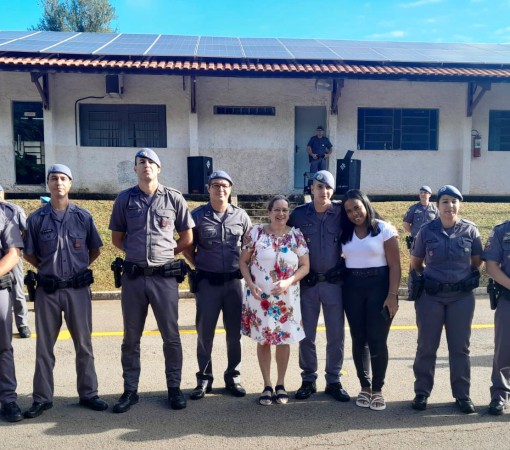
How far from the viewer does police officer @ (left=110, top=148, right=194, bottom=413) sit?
13.6ft

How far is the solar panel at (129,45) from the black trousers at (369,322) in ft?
36.0

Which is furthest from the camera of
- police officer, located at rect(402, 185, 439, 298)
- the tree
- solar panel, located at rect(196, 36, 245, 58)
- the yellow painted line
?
the tree

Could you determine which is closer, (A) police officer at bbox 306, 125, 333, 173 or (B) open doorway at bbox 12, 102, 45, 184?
(A) police officer at bbox 306, 125, 333, 173

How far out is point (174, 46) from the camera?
1467cm

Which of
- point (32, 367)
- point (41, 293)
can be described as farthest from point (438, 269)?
point (32, 367)

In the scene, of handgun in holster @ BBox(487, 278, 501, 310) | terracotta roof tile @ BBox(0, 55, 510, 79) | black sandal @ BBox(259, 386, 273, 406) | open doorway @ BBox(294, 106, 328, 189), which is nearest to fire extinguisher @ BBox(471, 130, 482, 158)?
terracotta roof tile @ BBox(0, 55, 510, 79)

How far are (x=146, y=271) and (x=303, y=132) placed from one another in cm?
1107

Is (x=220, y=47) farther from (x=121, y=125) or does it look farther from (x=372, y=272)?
(x=372, y=272)

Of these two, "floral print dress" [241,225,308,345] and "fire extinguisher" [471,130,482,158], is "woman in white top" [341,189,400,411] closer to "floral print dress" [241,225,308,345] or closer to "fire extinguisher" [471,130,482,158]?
"floral print dress" [241,225,308,345]

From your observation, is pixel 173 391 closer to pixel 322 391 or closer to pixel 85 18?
pixel 322 391

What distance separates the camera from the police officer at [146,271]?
414 centimetres

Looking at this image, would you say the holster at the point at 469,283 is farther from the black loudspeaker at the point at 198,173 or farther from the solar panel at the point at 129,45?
the solar panel at the point at 129,45

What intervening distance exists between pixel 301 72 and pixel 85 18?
25.7 m

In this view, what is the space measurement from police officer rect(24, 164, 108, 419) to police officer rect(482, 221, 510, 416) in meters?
3.23
